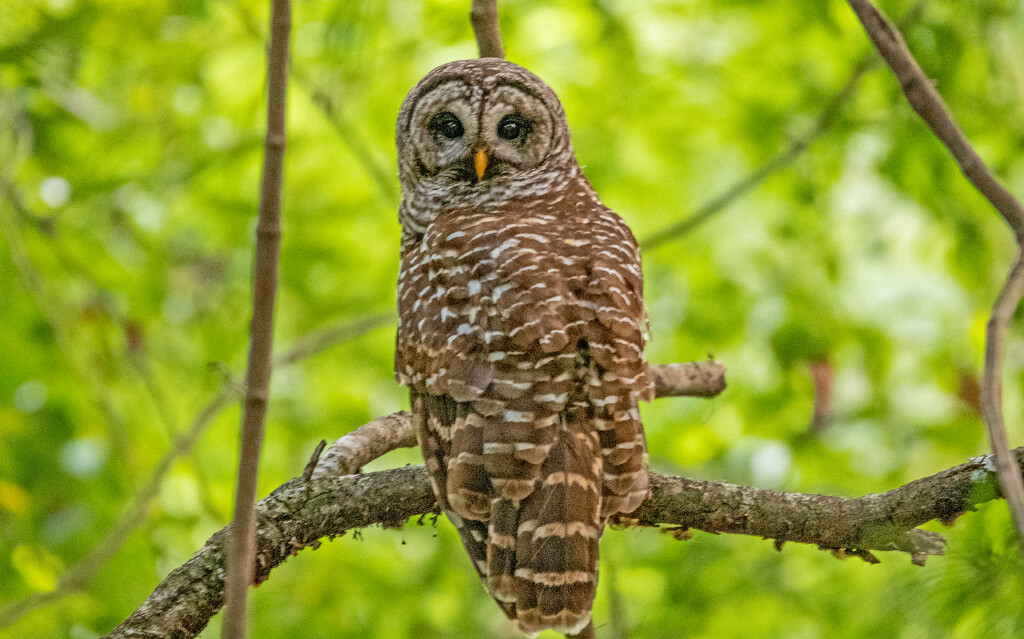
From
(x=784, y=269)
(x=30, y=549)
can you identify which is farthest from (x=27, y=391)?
(x=784, y=269)

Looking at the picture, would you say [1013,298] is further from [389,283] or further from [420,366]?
[389,283]

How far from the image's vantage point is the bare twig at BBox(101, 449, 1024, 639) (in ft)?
6.95

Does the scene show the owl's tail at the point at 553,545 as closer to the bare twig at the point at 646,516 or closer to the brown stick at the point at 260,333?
the bare twig at the point at 646,516

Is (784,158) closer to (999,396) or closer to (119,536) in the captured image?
(999,396)

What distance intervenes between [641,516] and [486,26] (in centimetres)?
180

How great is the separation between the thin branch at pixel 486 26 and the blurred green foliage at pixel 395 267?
50 centimetres

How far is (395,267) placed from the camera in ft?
15.2

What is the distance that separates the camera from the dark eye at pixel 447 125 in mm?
3180

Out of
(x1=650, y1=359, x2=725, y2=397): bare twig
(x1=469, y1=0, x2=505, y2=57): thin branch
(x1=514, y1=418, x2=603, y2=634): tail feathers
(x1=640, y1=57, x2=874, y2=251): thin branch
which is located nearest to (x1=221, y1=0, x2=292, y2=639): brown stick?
(x1=514, y1=418, x2=603, y2=634): tail feathers

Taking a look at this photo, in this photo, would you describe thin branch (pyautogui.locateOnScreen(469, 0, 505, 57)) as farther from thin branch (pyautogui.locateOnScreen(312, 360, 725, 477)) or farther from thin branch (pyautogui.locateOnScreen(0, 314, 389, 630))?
thin branch (pyautogui.locateOnScreen(312, 360, 725, 477))

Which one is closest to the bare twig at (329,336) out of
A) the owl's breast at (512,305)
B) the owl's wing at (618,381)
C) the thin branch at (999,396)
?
the owl's breast at (512,305)

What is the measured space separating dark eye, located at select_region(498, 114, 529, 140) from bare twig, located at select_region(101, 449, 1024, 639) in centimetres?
133

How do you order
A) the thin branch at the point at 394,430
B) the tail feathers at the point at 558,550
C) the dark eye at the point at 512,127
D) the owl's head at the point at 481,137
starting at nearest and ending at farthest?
the tail feathers at the point at 558,550 → the thin branch at the point at 394,430 → the owl's head at the point at 481,137 → the dark eye at the point at 512,127

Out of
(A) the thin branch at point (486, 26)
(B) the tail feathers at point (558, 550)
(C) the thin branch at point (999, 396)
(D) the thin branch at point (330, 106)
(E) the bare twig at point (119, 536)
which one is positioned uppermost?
(D) the thin branch at point (330, 106)
